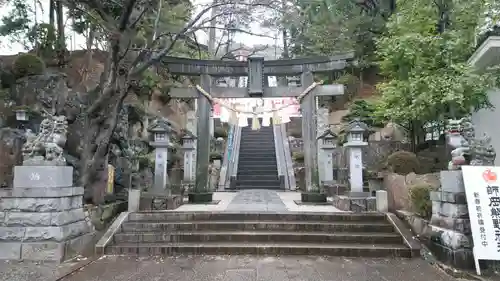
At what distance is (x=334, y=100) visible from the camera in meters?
23.5

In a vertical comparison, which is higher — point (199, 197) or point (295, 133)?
point (295, 133)

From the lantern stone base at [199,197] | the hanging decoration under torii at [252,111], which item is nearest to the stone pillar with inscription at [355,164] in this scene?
the hanging decoration under torii at [252,111]

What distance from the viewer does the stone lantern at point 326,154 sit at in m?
12.4

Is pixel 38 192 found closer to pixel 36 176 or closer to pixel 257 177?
pixel 36 176

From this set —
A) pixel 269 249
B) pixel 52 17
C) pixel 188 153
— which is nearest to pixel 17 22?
pixel 52 17

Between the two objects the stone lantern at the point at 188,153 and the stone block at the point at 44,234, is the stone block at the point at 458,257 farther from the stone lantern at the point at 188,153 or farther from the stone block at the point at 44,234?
the stone lantern at the point at 188,153

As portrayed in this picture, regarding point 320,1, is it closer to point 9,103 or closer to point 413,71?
point 413,71

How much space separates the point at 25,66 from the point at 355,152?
1352cm

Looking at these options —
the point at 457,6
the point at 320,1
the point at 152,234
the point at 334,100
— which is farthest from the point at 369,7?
the point at 152,234

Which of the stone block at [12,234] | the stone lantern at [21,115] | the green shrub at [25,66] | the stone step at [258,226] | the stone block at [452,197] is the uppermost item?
the green shrub at [25,66]

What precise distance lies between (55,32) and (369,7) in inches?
679

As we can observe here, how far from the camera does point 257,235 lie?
261 inches

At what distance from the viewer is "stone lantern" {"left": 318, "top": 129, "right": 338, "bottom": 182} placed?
12445mm

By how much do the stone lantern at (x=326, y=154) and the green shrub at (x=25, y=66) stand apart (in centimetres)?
1223
